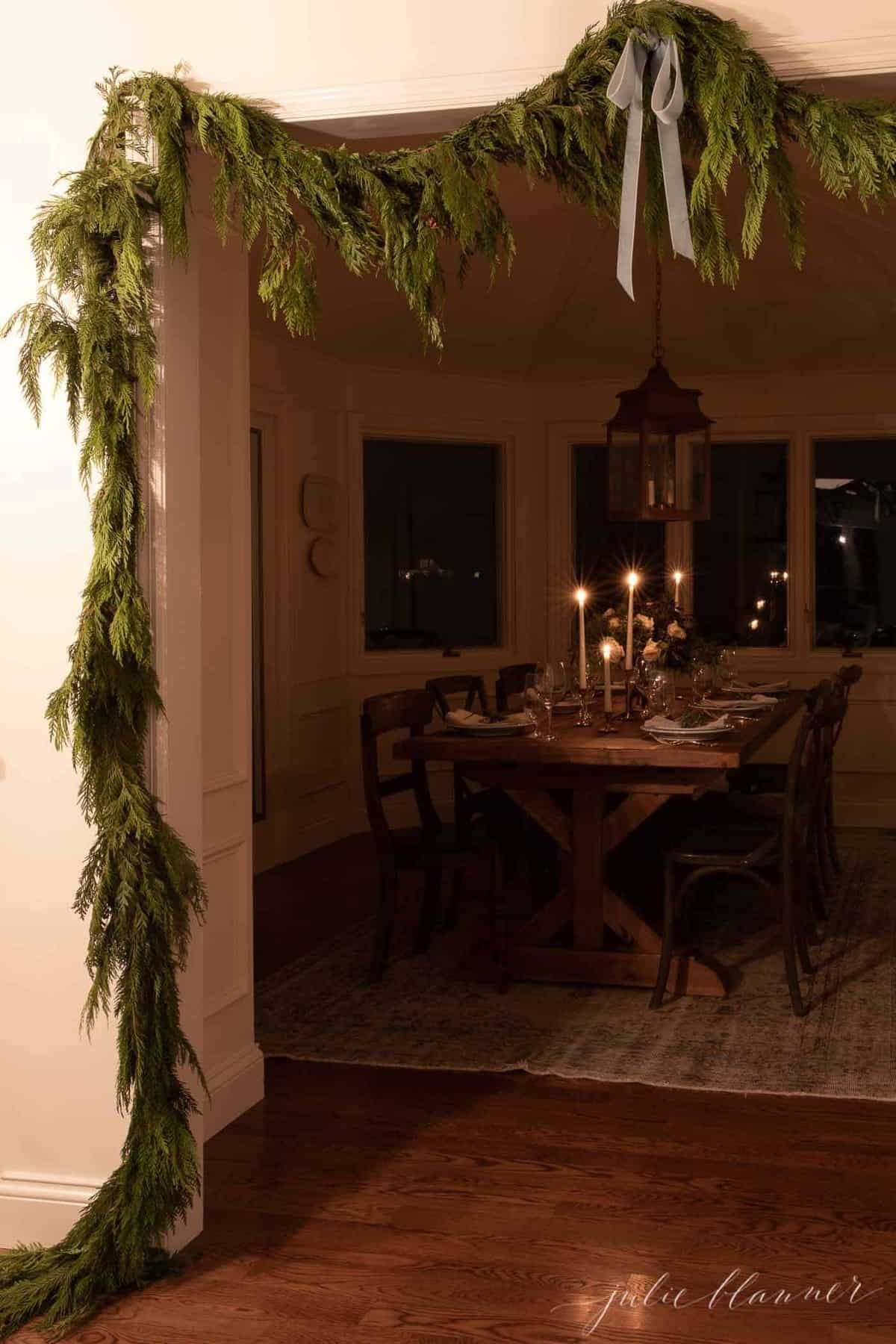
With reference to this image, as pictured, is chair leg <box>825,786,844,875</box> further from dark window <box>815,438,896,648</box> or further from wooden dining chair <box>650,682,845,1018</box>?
dark window <box>815,438,896,648</box>

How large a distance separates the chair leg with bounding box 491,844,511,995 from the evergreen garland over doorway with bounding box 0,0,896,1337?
191 cm

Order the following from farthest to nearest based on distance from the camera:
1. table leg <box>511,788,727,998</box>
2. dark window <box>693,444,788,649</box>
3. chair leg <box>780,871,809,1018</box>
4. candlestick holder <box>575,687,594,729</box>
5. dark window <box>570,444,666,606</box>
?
dark window <box>570,444,666,606</box>, dark window <box>693,444,788,649</box>, candlestick holder <box>575,687,594,729</box>, table leg <box>511,788,727,998</box>, chair leg <box>780,871,809,1018</box>

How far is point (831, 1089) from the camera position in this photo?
12.3 ft

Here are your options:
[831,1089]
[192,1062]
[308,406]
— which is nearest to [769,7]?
[192,1062]

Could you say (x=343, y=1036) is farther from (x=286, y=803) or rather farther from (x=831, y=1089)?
(x=286, y=803)

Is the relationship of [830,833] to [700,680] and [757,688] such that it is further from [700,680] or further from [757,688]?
[700,680]

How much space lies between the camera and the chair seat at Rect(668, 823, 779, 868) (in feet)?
14.5

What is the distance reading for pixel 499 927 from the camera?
464cm

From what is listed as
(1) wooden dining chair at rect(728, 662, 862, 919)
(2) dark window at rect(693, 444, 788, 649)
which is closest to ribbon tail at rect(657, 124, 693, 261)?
(1) wooden dining chair at rect(728, 662, 862, 919)

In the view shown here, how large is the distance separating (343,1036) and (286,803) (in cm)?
296

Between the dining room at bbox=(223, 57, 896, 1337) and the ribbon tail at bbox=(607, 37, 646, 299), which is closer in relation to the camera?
the ribbon tail at bbox=(607, 37, 646, 299)

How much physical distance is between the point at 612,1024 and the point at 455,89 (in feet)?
9.10

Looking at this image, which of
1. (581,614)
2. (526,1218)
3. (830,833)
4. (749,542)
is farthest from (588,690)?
(749,542)

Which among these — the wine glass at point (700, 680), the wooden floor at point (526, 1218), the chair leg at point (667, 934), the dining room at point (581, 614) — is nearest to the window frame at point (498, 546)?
the dining room at point (581, 614)
